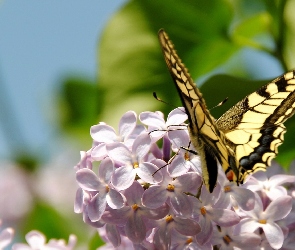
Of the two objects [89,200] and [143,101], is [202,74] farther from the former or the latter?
[89,200]

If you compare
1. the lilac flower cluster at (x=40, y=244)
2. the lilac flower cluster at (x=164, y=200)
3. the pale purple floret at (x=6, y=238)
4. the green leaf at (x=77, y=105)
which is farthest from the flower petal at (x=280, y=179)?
the green leaf at (x=77, y=105)

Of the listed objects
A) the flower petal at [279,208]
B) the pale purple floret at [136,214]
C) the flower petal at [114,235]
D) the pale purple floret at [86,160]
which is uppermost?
the pale purple floret at [86,160]

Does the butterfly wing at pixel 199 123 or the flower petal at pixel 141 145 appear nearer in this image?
the butterfly wing at pixel 199 123

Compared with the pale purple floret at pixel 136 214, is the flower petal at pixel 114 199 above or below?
above

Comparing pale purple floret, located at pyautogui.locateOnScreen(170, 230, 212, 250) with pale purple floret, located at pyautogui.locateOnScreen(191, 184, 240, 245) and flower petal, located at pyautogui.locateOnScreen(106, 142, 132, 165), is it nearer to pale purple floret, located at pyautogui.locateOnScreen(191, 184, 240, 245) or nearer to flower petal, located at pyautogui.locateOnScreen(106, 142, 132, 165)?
pale purple floret, located at pyautogui.locateOnScreen(191, 184, 240, 245)

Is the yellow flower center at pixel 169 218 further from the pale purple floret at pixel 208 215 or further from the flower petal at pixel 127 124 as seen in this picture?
the flower petal at pixel 127 124

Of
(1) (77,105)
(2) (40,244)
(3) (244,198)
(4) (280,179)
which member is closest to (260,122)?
(4) (280,179)

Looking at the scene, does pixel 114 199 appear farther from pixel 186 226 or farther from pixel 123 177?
pixel 186 226

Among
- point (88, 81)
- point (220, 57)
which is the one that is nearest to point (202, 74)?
point (220, 57)
